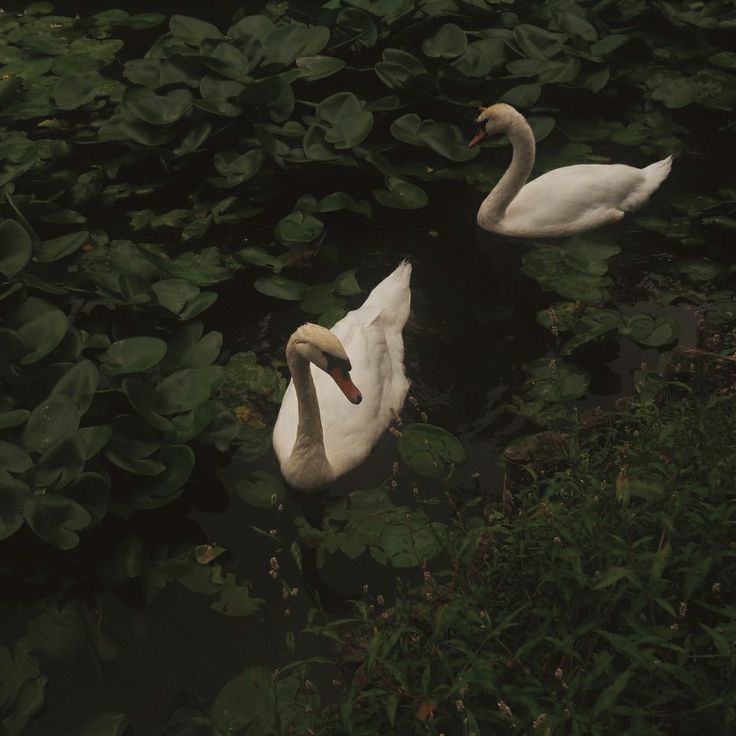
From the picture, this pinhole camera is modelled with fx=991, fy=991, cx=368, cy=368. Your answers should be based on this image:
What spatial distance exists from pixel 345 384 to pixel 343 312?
0.90 m

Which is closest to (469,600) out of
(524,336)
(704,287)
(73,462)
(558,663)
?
(558,663)

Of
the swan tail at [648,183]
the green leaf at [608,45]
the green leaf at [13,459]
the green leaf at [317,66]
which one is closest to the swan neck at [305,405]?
the green leaf at [13,459]

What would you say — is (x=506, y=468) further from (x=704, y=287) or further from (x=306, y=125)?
(x=306, y=125)

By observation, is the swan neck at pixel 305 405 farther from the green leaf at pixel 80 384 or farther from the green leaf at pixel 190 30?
the green leaf at pixel 190 30

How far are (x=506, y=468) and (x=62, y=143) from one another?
3.08 m

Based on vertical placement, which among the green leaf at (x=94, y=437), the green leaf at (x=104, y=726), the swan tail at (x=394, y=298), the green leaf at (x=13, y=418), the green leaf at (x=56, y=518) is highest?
the green leaf at (x=13, y=418)

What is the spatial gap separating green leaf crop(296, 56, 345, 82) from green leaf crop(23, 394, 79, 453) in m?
2.72

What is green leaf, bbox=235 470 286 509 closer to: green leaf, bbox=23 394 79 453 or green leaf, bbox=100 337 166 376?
green leaf, bbox=100 337 166 376

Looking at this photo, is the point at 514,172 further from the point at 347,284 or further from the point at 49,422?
the point at 49,422

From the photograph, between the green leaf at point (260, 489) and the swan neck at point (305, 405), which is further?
the green leaf at point (260, 489)

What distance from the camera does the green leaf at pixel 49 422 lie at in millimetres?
3297

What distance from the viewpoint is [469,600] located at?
2.73m

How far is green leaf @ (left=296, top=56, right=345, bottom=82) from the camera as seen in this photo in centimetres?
538

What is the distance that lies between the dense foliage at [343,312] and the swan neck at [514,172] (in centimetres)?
27
